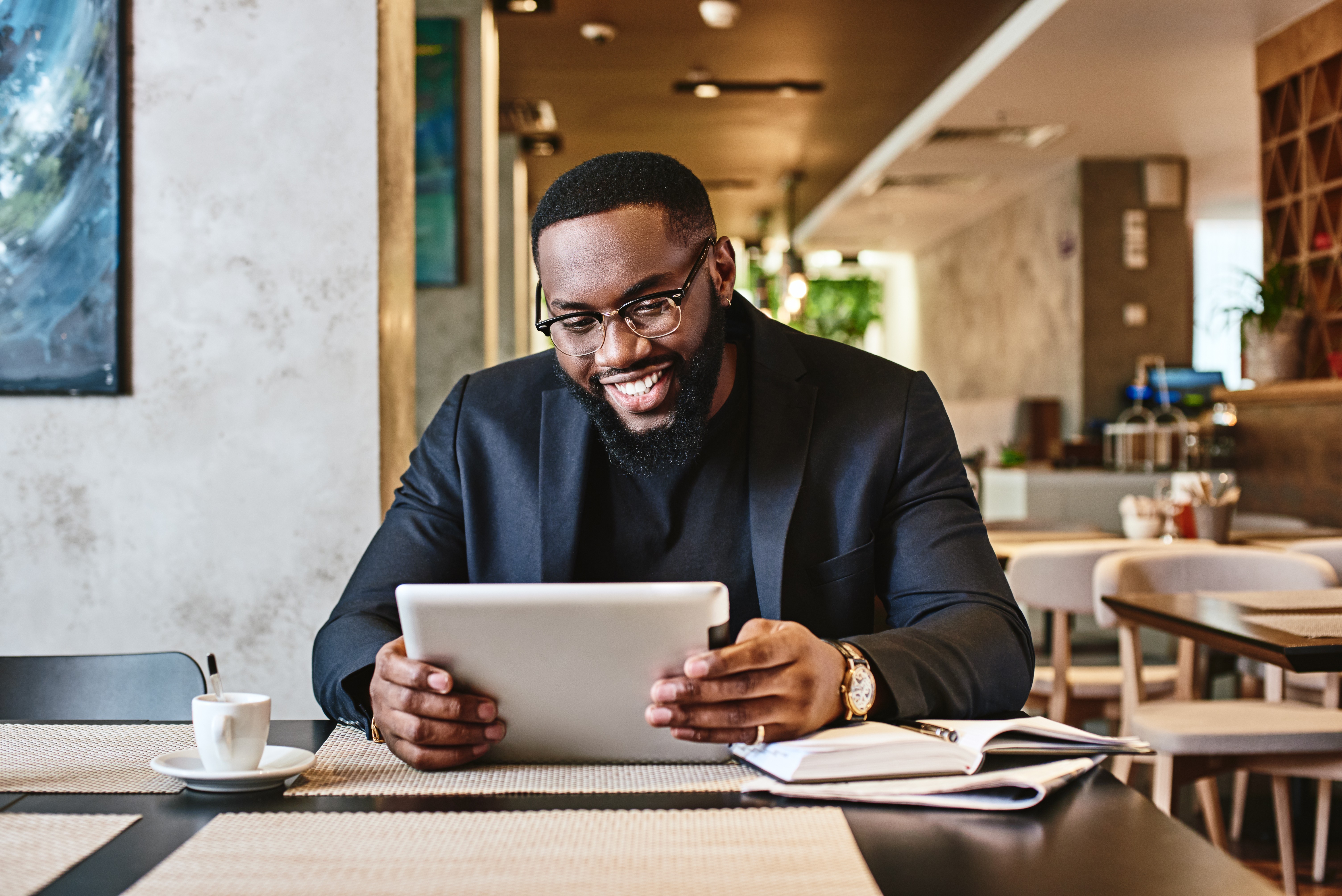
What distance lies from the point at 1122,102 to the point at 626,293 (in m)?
6.85

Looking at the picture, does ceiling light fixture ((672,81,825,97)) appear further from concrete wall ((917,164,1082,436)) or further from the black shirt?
the black shirt

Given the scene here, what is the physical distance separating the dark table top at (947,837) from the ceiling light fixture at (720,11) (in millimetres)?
5646

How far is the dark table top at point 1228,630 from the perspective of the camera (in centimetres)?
177

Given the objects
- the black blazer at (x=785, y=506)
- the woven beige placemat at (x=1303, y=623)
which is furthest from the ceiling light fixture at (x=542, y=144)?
the black blazer at (x=785, y=506)

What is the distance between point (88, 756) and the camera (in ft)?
3.75

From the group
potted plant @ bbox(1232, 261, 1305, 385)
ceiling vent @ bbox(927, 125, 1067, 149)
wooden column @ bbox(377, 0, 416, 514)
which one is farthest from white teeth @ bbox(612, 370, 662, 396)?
ceiling vent @ bbox(927, 125, 1067, 149)

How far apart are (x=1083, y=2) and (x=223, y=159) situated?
15.1 feet

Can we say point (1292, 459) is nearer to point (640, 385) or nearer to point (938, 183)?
point (640, 385)

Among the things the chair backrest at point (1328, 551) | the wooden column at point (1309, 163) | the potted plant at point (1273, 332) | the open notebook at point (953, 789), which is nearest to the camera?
the open notebook at point (953, 789)

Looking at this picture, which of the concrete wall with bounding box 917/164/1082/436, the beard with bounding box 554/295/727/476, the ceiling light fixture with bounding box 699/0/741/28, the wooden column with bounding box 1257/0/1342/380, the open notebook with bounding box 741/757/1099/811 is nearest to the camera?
the open notebook with bounding box 741/757/1099/811

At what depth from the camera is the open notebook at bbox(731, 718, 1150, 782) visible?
996mm

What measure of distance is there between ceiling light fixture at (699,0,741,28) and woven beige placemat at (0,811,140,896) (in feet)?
18.8

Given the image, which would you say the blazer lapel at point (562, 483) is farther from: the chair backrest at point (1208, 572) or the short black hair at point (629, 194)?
the chair backrest at point (1208, 572)

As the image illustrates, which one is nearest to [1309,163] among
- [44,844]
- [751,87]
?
[751,87]
